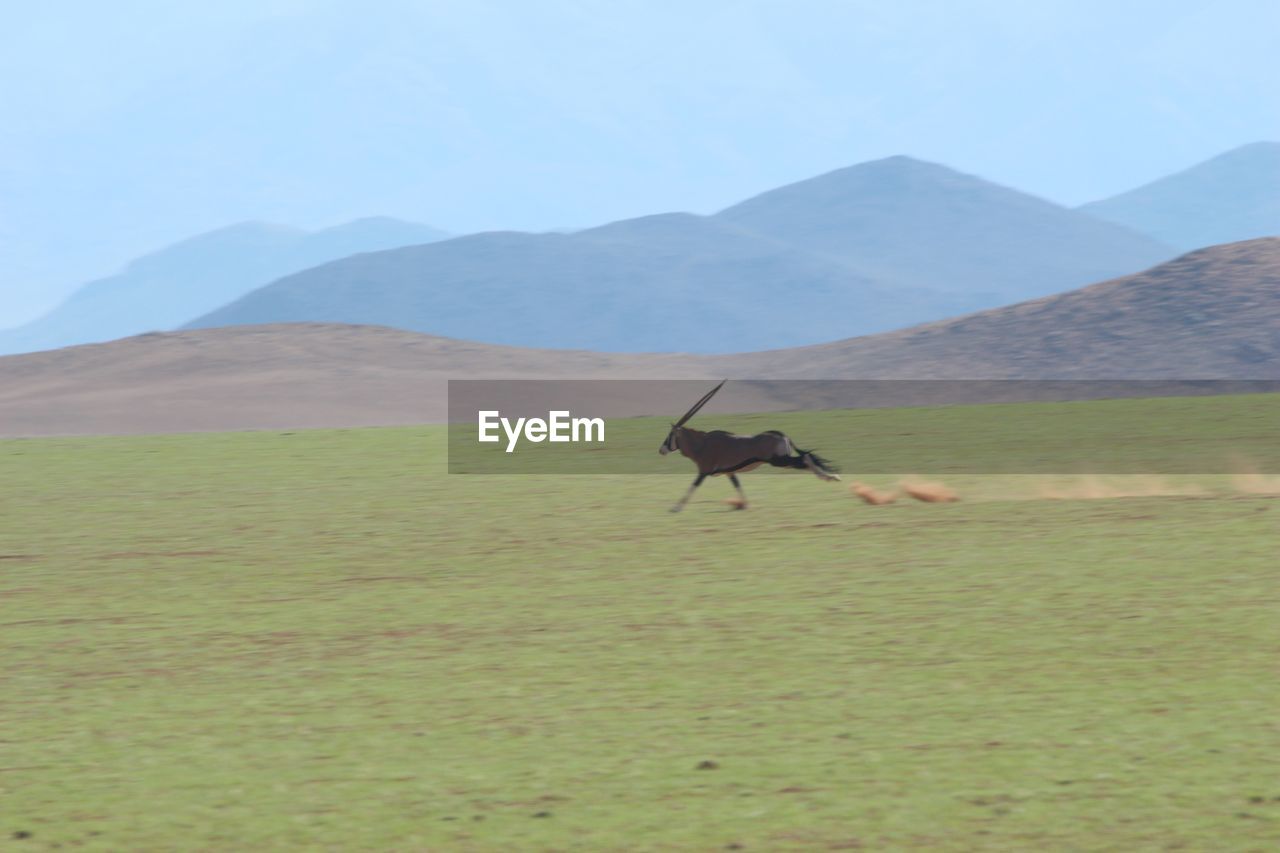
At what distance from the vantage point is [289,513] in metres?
23.0

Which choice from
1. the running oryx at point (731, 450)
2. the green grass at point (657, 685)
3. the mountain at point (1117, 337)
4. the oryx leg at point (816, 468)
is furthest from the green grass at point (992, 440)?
the mountain at point (1117, 337)

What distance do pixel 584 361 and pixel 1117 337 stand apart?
100ft

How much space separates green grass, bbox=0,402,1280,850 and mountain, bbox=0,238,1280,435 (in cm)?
4579

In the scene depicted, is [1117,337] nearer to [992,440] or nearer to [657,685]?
[992,440]

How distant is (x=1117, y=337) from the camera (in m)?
77.0

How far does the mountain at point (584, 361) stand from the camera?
224 feet

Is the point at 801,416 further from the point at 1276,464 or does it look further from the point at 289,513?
the point at 289,513

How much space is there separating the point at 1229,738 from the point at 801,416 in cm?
3772

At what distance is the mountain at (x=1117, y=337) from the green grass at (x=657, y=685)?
54315 millimetres

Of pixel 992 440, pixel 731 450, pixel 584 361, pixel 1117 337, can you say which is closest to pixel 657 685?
pixel 731 450

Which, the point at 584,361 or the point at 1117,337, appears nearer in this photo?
the point at 1117,337

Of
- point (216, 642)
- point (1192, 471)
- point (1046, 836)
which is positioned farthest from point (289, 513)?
point (1046, 836)

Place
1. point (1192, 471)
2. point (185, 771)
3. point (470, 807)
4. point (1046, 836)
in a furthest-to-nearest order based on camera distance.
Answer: point (1192, 471), point (185, 771), point (470, 807), point (1046, 836)

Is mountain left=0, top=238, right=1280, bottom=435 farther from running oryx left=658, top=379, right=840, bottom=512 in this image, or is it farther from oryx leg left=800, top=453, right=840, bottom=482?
running oryx left=658, top=379, right=840, bottom=512
